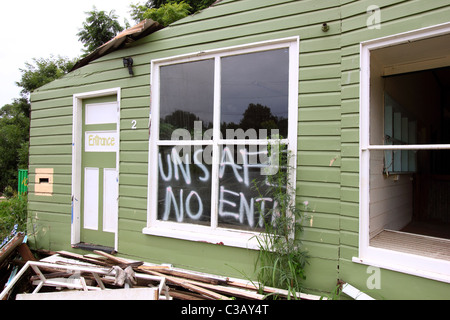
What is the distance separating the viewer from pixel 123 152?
3.77 m

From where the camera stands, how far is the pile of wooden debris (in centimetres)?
267

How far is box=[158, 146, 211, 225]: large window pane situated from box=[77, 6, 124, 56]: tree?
34.1 ft

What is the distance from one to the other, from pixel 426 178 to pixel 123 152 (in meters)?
5.53

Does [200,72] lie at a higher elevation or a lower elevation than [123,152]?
higher

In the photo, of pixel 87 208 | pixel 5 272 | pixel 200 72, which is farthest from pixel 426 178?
pixel 5 272

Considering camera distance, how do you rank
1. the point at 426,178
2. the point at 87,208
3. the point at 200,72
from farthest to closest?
the point at 426,178 < the point at 87,208 < the point at 200,72

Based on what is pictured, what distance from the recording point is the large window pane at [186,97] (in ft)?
10.9

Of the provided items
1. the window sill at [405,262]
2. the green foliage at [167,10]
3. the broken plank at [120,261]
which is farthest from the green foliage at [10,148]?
the window sill at [405,262]

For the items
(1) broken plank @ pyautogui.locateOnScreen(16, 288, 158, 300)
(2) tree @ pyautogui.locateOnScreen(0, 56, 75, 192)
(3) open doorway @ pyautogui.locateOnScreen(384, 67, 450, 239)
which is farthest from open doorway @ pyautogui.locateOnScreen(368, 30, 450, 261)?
(2) tree @ pyautogui.locateOnScreen(0, 56, 75, 192)

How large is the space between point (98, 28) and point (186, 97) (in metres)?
10.6

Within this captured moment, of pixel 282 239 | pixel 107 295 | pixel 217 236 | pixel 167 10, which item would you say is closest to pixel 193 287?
pixel 217 236

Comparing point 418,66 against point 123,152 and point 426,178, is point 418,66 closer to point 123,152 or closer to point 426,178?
point 426,178

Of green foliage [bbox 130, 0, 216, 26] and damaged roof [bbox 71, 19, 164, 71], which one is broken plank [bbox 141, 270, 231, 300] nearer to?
damaged roof [bbox 71, 19, 164, 71]

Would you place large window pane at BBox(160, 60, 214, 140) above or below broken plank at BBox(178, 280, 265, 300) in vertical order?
above
